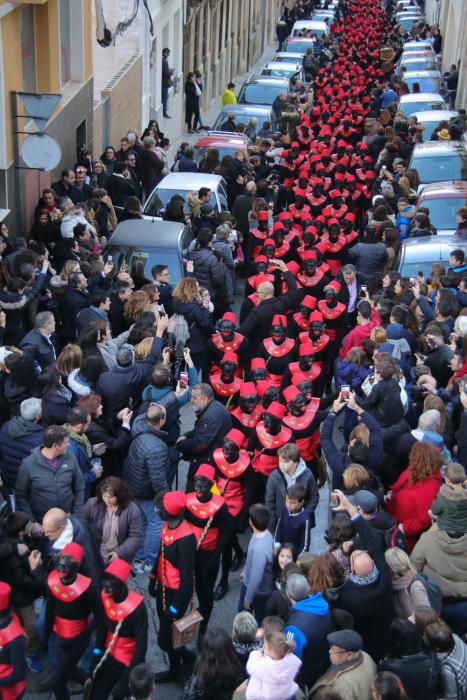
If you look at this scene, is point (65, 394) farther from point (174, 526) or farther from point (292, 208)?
point (292, 208)

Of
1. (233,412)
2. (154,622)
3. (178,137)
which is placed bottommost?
(178,137)

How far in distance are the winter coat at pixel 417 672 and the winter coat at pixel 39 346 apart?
4.77 meters

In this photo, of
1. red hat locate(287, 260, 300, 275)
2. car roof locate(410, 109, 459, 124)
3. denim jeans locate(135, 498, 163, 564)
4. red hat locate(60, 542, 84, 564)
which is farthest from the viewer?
car roof locate(410, 109, 459, 124)

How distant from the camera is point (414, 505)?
8664mm

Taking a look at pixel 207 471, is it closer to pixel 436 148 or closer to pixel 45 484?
pixel 45 484

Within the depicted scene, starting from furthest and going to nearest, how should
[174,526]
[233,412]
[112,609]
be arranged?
[233,412]
[174,526]
[112,609]

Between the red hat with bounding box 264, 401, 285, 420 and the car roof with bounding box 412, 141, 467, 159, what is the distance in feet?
35.5

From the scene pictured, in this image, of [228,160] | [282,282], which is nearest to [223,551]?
[282,282]

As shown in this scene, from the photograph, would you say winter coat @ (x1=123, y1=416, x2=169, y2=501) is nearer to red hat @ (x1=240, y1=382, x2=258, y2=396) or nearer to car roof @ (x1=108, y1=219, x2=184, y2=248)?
red hat @ (x1=240, y1=382, x2=258, y2=396)

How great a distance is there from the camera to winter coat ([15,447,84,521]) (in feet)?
27.3

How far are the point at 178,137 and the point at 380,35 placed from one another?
14.3 m

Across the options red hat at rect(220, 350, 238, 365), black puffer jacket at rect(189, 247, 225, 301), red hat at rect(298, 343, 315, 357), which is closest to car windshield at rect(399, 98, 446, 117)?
black puffer jacket at rect(189, 247, 225, 301)

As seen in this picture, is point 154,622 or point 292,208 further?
point 292,208

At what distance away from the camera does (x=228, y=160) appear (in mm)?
18656
